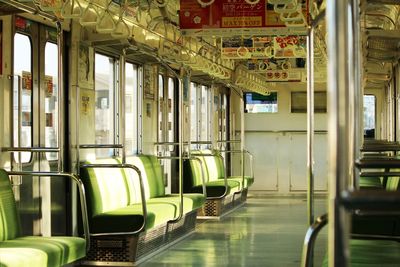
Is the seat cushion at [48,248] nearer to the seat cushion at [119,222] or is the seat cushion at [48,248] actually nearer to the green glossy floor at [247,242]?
the seat cushion at [119,222]

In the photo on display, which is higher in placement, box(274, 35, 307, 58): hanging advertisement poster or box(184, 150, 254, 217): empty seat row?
box(274, 35, 307, 58): hanging advertisement poster

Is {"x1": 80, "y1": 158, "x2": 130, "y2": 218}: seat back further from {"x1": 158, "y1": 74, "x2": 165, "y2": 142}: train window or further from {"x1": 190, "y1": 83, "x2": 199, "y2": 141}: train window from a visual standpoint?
{"x1": 190, "y1": 83, "x2": 199, "y2": 141}: train window

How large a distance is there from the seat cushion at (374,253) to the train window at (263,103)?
9624 millimetres

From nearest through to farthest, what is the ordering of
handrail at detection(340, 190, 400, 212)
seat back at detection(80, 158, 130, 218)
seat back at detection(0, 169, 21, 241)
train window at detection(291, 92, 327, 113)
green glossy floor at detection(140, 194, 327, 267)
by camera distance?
1. handrail at detection(340, 190, 400, 212)
2. seat back at detection(0, 169, 21, 241)
3. seat back at detection(80, 158, 130, 218)
4. green glossy floor at detection(140, 194, 327, 267)
5. train window at detection(291, 92, 327, 113)

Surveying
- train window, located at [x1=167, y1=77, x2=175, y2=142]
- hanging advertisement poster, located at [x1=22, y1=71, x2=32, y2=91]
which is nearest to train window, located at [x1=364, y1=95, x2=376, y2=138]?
train window, located at [x1=167, y1=77, x2=175, y2=142]

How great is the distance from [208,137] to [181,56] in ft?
15.0

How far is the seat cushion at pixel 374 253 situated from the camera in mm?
3577

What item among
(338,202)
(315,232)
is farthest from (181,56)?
(338,202)

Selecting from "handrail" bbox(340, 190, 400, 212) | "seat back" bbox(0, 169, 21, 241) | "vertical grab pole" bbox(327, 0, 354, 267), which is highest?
"vertical grab pole" bbox(327, 0, 354, 267)

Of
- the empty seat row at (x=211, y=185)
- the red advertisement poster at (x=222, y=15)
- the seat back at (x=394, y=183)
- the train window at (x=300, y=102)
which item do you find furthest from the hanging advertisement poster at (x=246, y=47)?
the train window at (x=300, y=102)

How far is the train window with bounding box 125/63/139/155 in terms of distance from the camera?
805 cm

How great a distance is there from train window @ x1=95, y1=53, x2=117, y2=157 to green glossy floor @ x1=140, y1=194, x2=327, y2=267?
1.35 metres

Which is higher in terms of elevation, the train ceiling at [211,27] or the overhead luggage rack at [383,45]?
the train ceiling at [211,27]

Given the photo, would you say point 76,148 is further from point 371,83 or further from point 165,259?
point 371,83
